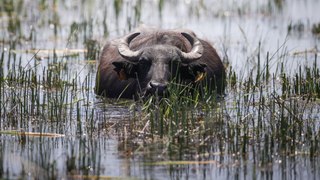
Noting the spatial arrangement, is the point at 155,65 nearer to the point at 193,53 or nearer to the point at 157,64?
the point at 157,64

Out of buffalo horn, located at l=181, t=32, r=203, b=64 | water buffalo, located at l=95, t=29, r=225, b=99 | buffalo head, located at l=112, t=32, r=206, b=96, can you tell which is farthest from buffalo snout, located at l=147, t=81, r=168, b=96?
buffalo horn, located at l=181, t=32, r=203, b=64

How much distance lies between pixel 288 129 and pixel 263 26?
827cm

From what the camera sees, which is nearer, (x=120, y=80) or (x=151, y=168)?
(x=151, y=168)

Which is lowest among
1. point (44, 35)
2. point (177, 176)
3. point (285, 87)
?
point (177, 176)

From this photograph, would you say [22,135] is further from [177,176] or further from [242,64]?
[242,64]

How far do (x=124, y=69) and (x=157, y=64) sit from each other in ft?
1.64

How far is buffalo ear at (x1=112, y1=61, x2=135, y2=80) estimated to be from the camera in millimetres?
9883

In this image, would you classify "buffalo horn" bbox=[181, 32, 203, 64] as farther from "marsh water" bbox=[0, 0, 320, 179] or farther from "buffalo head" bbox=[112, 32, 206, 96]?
"marsh water" bbox=[0, 0, 320, 179]

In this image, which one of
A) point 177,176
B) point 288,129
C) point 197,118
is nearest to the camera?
point 177,176

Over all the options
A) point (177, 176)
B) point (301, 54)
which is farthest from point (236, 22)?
point (177, 176)

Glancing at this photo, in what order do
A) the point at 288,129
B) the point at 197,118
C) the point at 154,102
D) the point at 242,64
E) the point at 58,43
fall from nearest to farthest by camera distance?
the point at 288,129 < the point at 197,118 < the point at 154,102 < the point at 242,64 < the point at 58,43

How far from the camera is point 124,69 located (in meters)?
9.93

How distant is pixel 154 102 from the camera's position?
9.09 m

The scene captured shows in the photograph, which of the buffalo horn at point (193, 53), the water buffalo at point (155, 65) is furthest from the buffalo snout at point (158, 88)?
the buffalo horn at point (193, 53)
